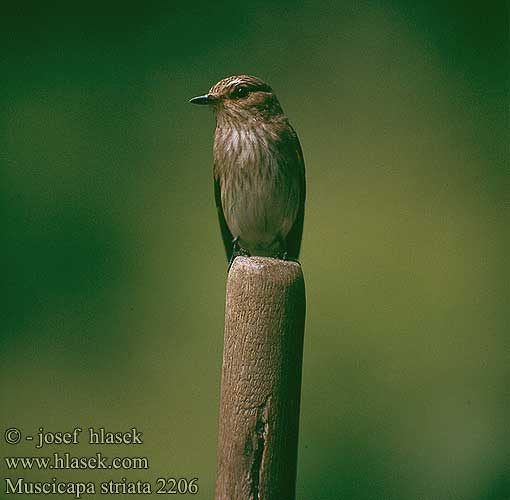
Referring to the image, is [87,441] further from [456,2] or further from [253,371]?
[456,2]

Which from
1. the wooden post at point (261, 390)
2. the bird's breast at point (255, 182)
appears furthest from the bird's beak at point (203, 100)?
the wooden post at point (261, 390)

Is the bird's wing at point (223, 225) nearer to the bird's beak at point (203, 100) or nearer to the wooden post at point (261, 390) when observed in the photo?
the bird's beak at point (203, 100)

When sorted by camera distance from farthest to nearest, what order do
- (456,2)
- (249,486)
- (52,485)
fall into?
(456,2) → (52,485) → (249,486)

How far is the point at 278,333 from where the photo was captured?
134 cm

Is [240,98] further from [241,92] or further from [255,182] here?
[255,182]

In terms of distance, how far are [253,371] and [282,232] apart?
975 millimetres

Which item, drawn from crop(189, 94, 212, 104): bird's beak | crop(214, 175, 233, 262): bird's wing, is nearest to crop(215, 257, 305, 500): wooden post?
crop(189, 94, 212, 104): bird's beak

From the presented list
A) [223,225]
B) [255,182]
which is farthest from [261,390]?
[223,225]

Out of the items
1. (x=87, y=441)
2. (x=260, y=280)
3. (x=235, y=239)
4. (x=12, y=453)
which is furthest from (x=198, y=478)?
(x=260, y=280)

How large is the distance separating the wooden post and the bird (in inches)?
32.7

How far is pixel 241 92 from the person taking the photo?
2.08 meters

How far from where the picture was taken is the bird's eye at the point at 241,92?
6.80 ft

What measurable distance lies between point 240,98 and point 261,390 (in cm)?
104

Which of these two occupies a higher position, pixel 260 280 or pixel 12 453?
pixel 260 280
